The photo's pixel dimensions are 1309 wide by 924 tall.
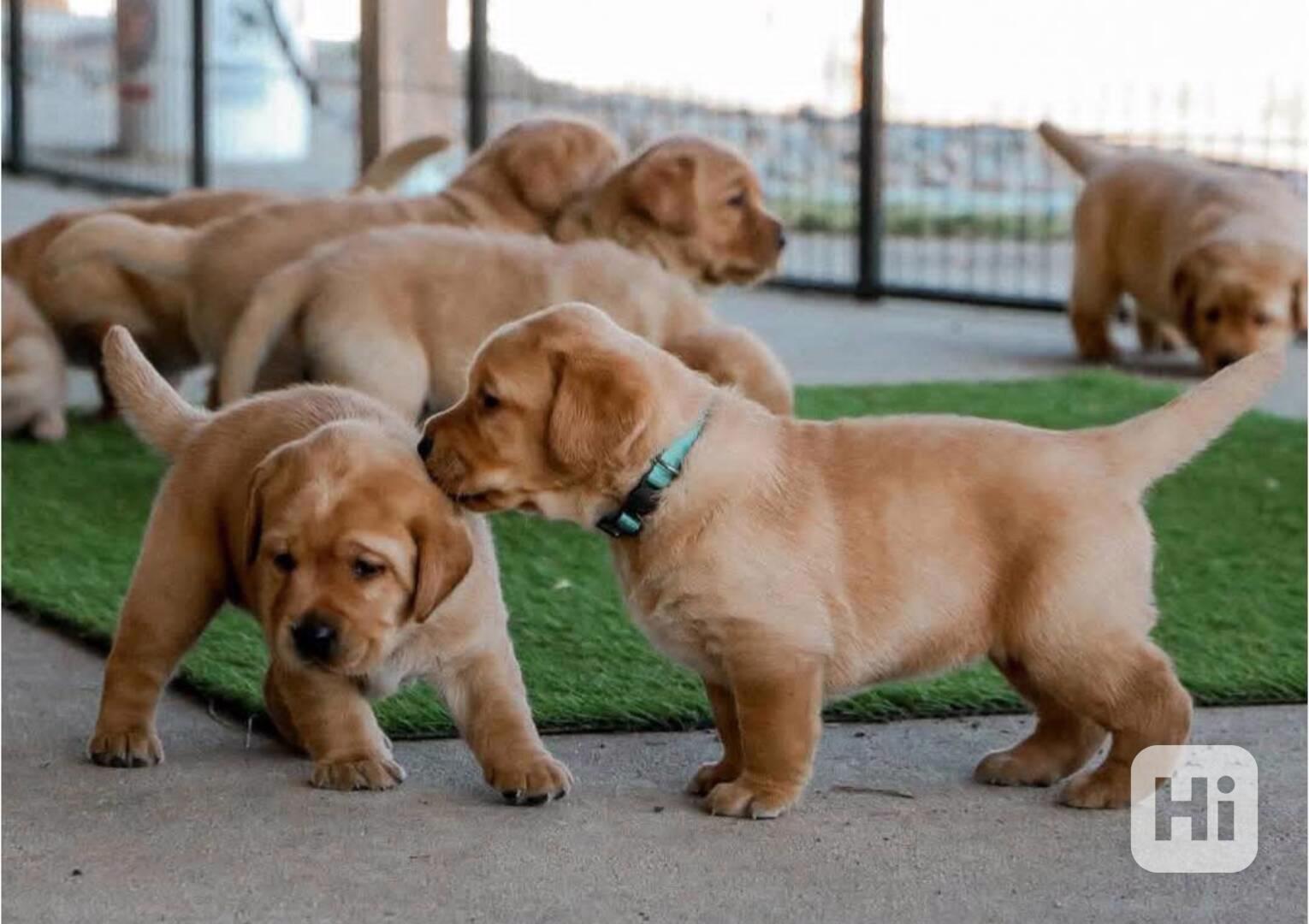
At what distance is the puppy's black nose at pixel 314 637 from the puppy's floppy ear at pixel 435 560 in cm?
14

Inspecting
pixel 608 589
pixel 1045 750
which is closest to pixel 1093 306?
pixel 608 589

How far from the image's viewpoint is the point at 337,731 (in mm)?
3293

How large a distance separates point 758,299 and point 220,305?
4767 millimetres

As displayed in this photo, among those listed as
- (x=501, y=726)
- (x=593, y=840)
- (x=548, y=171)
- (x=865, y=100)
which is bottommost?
(x=593, y=840)

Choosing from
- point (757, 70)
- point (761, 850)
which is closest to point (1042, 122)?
point (757, 70)

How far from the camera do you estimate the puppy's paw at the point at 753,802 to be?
313 centimetres

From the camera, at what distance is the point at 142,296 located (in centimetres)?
603

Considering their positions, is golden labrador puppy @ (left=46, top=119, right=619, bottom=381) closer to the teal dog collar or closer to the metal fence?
the teal dog collar

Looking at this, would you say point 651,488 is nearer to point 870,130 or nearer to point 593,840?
point 593,840

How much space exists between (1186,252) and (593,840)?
4667 mm

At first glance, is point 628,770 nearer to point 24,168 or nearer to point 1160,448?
point 1160,448

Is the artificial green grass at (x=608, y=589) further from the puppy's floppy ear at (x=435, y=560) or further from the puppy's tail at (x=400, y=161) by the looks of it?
the puppy's tail at (x=400, y=161)

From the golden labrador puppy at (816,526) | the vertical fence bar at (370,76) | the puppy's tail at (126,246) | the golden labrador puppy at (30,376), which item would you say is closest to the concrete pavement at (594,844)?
the golden labrador puppy at (816,526)

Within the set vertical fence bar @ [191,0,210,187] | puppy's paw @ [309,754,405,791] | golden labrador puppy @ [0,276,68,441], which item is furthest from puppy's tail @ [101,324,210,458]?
vertical fence bar @ [191,0,210,187]
